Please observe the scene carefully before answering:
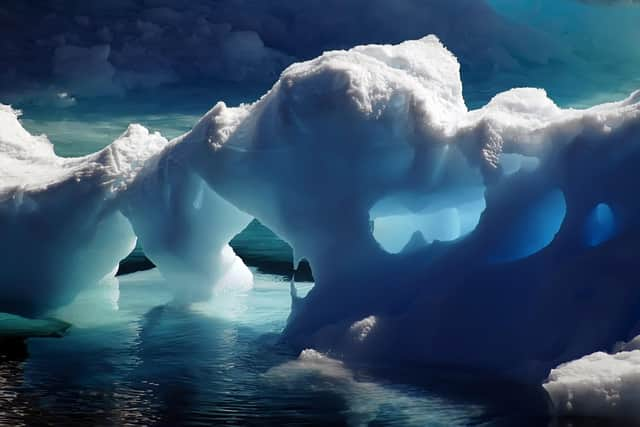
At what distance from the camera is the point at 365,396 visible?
244 inches

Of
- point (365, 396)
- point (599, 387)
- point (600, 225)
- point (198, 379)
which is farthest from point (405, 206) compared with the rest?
point (599, 387)

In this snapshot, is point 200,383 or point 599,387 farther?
point 200,383

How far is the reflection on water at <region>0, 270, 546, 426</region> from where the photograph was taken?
582 cm

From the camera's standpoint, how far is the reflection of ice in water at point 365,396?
5.70 metres

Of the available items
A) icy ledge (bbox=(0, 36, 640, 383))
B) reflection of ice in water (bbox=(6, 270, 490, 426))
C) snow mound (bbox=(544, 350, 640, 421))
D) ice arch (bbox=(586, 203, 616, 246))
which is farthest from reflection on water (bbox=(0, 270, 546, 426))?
ice arch (bbox=(586, 203, 616, 246))

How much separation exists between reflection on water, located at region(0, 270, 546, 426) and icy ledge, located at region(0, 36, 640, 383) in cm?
61

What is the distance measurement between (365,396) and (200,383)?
141 cm

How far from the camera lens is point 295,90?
25.4 ft

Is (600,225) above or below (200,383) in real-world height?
above

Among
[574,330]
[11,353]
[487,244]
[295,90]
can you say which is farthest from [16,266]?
[574,330]

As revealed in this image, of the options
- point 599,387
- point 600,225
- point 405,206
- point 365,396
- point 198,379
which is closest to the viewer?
point 599,387

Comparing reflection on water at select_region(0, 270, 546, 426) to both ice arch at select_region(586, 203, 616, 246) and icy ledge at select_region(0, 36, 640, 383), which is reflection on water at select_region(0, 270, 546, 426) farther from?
ice arch at select_region(586, 203, 616, 246)

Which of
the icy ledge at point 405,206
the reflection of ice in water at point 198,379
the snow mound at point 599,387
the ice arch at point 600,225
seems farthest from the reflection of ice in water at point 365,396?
the ice arch at point 600,225

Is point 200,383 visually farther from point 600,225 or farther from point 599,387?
point 600,225
